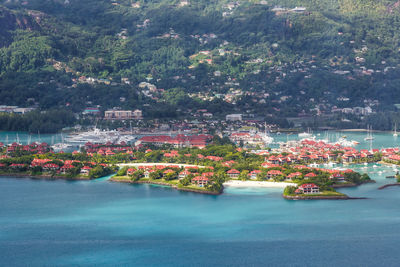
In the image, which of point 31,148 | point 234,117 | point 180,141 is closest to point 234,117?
point 234,117

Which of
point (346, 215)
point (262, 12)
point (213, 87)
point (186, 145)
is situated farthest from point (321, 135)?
point (262, 12)

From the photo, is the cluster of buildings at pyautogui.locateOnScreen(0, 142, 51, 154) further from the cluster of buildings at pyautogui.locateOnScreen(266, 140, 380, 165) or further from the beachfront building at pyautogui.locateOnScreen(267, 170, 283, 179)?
the beachfront building at pyautogui.locateOnScreen(267, 170, 283, 179)

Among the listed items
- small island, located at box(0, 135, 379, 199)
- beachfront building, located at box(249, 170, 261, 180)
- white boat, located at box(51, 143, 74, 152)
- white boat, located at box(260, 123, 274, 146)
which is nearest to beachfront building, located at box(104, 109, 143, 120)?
white boat, located at box(260, 123, 274, 146)

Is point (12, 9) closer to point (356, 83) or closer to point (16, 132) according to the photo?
point (16, 132)

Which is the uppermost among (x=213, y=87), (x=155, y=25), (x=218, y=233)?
(x=155, y=25)

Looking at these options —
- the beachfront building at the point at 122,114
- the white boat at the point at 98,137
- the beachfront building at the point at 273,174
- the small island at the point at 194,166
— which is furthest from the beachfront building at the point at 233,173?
the beachfront building at the point at 122,114

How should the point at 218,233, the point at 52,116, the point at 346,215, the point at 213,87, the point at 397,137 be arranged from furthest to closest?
the point at 213,87 < the point at 52,116 < the point at 397,137 < the point at 346,215 < the point at 218,233
